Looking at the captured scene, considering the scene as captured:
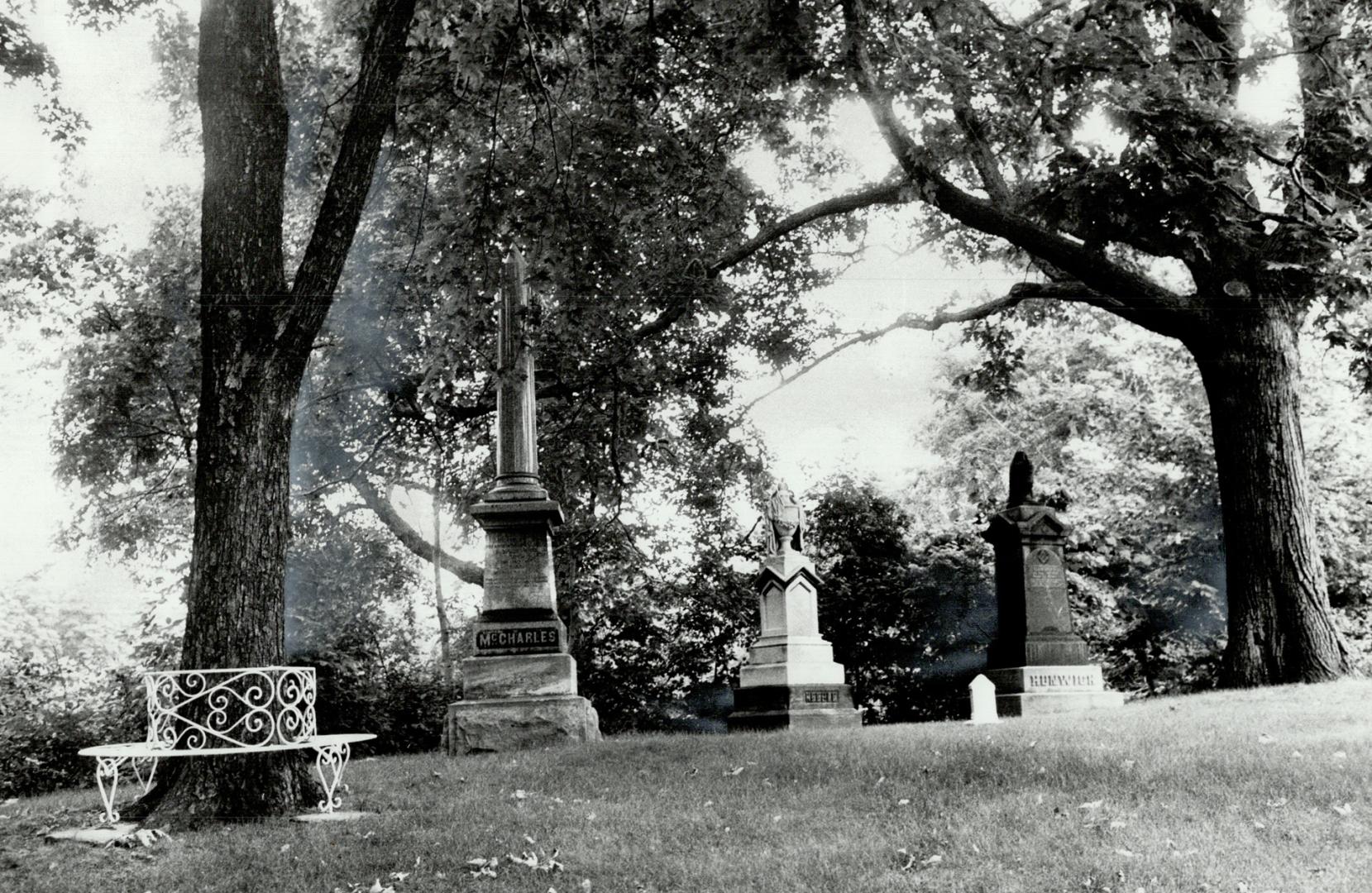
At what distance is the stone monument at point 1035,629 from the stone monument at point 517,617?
5358mm

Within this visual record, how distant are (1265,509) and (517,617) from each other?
27.9 feet

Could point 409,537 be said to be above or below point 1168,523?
above

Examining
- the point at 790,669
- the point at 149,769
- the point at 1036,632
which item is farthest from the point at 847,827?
the point at 1036,632

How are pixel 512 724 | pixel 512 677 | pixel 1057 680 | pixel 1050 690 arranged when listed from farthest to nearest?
pixel 1057 680 < pixel 1050 690 < pixel 512 677 < pixel 512 724

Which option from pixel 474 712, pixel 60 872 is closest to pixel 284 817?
pixel 60 872

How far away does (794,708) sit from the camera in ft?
44.3

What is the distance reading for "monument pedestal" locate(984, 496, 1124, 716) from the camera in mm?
13227

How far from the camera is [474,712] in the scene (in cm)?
1106

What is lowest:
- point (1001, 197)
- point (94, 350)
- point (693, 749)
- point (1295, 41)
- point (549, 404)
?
point (693, 749)

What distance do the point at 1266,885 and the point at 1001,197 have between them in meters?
11.0

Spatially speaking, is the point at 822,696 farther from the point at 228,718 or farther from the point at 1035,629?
the point at 228,718

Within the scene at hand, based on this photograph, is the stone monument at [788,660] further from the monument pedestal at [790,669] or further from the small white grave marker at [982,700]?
the small white grave marker at [982,700]

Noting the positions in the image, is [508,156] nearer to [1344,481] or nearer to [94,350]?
[94,350]

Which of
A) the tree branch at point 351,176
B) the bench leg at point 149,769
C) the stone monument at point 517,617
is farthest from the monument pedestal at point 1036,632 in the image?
the tree branch at point 351,176
